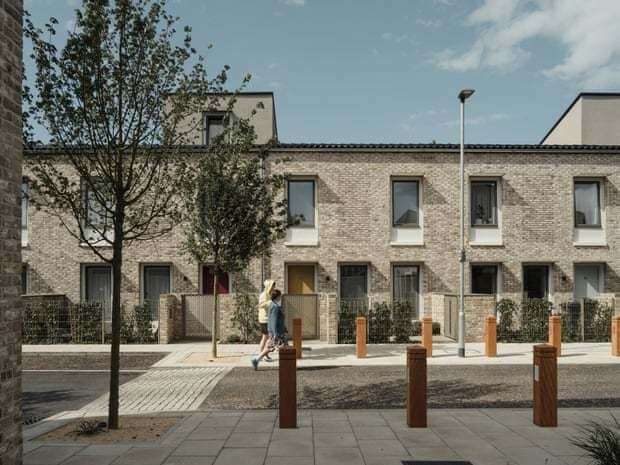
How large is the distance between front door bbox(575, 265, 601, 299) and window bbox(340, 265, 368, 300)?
8629 millimetres

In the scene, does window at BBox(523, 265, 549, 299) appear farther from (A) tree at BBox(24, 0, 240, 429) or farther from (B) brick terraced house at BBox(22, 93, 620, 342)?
(A) tree at BBox(24, 0, 240, 429)

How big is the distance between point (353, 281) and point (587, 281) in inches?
377

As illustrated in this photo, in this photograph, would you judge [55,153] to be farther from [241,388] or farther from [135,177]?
[241,388]

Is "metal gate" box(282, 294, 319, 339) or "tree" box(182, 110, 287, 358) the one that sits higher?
"tree" box(182, 110, 287, 358)

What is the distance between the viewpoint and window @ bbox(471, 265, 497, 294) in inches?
722

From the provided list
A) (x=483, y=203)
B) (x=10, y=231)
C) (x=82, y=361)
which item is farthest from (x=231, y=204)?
(x=483, y=203)

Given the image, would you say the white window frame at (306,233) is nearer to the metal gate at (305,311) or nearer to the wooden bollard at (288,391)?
the metal gate at (305,311)

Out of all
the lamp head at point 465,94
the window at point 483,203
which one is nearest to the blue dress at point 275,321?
the lamp head at point 465,94

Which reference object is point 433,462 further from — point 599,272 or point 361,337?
point 599,272

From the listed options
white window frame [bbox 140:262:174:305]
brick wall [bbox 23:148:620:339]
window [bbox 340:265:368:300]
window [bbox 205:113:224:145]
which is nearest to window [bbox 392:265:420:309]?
brick wall [bbox 23:148:620:339]

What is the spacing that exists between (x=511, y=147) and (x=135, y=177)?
16205 millimetres

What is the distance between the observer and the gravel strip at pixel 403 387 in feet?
25.2

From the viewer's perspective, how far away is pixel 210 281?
18.0 m

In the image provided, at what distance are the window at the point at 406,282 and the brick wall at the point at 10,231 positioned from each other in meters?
15.1
